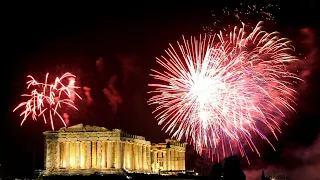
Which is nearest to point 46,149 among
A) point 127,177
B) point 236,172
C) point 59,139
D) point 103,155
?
point 59,139

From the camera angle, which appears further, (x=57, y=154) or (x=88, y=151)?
A: (x=57, y=154)

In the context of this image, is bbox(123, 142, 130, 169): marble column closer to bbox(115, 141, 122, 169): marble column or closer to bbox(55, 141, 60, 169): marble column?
bbox(115, 141, 122, 169): marble column

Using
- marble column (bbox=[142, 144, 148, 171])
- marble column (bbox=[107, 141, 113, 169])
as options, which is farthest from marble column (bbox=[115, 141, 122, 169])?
marble column (bbox=[142, 144, 148, 171])

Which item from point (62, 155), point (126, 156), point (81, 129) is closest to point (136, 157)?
point (126, 156)

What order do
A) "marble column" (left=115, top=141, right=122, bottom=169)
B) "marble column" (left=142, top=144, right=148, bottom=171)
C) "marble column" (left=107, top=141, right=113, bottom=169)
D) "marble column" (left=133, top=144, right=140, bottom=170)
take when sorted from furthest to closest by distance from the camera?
1. "marble column" (left=142, top=144, right=148, bottom=171)
2. "marble column" (left=133, top=144, right=140, bottom=170)
3. "marble column" (left=107, top=141, right=113, bottom=169)
4. "marble column" (left=115, top=141, right=122, bottom=169)

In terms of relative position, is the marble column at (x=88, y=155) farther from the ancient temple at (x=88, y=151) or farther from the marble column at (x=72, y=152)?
the marble column at (x=72, y=152)

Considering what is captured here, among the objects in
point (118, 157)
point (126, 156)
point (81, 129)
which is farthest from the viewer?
point (126, 156)

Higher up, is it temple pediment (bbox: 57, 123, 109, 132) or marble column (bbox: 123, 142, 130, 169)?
temple pediment (bbox: 57, 123, 109, 132)

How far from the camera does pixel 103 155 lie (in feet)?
314

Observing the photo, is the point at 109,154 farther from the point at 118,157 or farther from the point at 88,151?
the point at 88,151

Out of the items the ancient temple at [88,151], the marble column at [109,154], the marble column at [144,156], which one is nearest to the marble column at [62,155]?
the ancient temple at [88,151]

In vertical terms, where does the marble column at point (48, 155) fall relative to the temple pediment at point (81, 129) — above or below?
below

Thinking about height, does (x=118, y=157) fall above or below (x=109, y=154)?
below

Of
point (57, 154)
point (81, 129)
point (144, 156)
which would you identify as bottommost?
point (144, 156)
